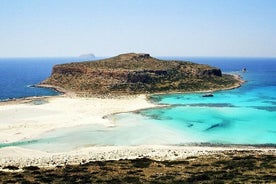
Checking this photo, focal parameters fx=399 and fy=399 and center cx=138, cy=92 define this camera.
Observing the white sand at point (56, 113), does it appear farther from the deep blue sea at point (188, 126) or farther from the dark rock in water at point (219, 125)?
the dark rock in water at point (219, 125)

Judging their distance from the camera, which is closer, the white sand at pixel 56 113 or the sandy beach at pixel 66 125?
the sandy beach at pixel 66 125

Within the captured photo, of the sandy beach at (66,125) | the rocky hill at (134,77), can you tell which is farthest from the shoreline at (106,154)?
the rocky hill at (134,77)

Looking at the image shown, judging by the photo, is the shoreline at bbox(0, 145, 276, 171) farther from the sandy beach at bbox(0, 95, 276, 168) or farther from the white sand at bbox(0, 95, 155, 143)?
the white sand at bbox(0, 95, 155, 143)

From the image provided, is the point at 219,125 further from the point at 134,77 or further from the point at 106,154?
the point at 134,77

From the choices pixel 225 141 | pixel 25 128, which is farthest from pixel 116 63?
pixel 225 141

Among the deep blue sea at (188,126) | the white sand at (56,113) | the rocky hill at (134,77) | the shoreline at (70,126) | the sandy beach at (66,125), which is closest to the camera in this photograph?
the sandy beach at (66,125)

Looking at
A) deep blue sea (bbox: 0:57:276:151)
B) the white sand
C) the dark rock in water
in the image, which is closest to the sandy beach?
the white sand
